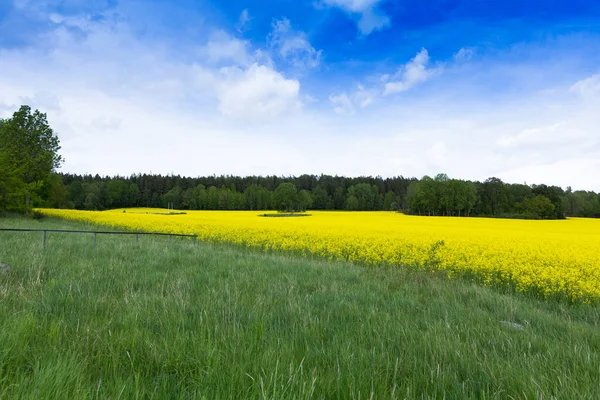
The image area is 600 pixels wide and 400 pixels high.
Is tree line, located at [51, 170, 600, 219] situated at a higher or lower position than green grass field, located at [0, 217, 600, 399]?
higher

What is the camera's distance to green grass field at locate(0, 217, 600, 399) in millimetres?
1718

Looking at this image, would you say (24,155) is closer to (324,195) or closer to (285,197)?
(285,197)

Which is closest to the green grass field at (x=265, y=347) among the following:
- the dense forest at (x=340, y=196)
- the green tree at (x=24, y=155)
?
the green tree at (x=24, y=155)

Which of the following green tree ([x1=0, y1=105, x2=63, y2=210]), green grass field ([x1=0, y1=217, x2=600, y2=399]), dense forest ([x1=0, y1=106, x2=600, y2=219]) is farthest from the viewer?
dense forest ([x1=0, y1=106, x2=600, y2=219])

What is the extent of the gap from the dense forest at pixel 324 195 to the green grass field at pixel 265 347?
134 feet

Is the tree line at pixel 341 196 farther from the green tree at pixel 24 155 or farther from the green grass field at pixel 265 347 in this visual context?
the green grass field at pixel 265 347

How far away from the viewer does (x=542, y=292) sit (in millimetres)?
7379

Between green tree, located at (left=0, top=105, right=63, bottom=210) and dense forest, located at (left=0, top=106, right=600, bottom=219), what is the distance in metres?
0.21

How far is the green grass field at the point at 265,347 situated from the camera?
1718 millimetres

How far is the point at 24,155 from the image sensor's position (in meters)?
31.3

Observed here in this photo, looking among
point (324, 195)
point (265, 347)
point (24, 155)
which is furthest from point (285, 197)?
point (265, 347)

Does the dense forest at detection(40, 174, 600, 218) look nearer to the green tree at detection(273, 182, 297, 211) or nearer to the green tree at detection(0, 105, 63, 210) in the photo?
the green tree at detection(273, 182, 297, 211)

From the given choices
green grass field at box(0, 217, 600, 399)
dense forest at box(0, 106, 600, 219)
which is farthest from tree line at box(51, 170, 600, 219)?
green grass field at box(0, 217, 600, 399)

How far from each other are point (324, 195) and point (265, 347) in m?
99.6
